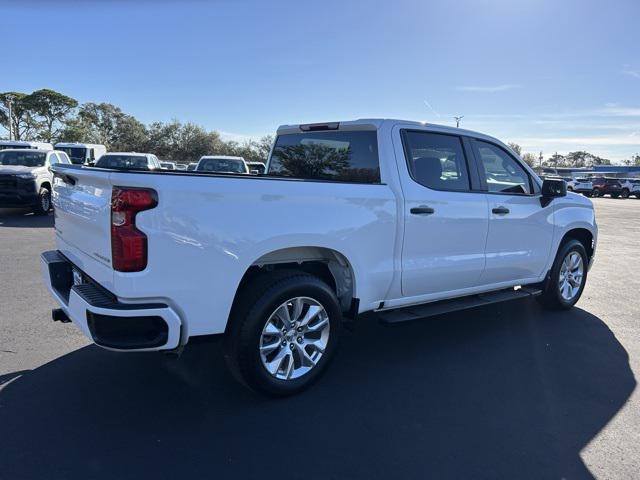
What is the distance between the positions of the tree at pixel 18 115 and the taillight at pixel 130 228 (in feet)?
271

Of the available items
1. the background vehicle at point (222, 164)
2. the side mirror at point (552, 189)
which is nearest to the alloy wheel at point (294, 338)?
the side mirror at point (552, 189)

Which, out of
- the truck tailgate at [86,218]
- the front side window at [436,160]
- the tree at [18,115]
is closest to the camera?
the truck tailgate at [86,218]

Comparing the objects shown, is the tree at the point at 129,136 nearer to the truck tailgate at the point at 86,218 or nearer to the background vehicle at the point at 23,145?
the background vehicle at the point at 23,145

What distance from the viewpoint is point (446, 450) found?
299 centimetres

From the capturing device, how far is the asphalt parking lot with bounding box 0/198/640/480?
111 inches

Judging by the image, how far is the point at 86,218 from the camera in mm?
3246

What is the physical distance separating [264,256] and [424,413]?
5.03ft

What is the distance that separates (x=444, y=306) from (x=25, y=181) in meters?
12.6

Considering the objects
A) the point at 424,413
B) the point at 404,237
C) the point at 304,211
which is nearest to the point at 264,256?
the point at 304,211

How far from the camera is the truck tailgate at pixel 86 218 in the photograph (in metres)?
2.96

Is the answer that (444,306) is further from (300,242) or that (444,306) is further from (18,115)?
(18,115)

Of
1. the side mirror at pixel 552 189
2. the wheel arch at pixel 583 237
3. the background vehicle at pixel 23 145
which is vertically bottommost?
the wheel arch at pixel 583 237

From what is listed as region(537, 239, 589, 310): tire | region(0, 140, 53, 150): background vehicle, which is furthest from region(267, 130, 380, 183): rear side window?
region(0, 140, 53, 150): background vehicle

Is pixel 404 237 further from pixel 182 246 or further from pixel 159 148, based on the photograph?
pixel 159 148
